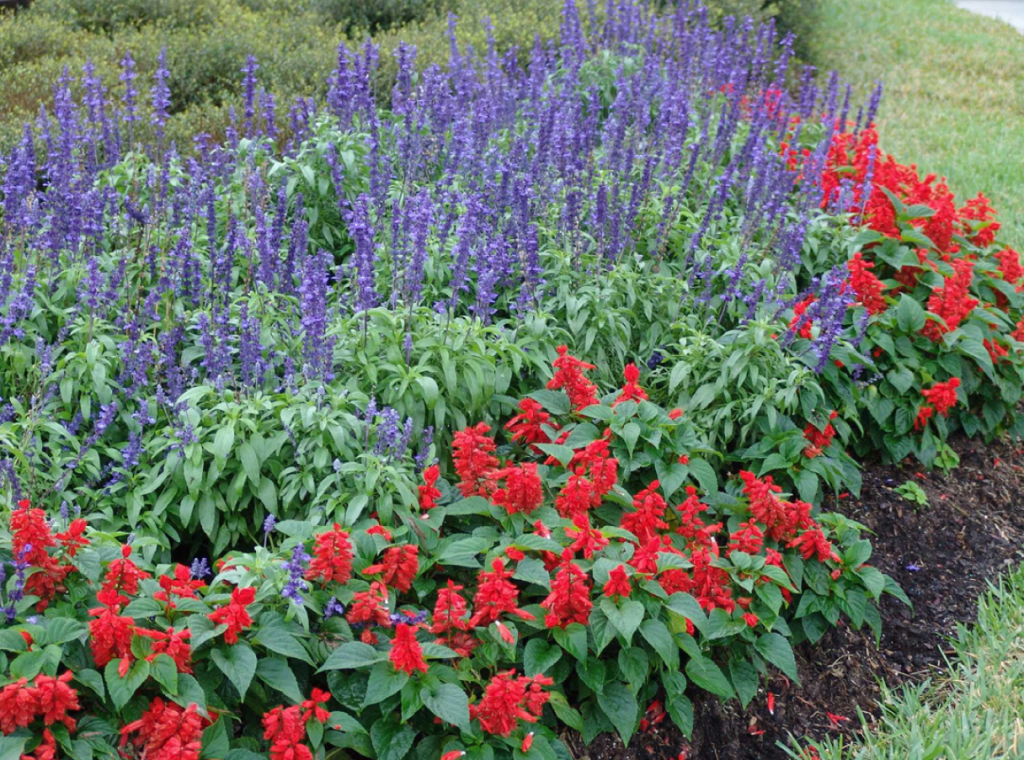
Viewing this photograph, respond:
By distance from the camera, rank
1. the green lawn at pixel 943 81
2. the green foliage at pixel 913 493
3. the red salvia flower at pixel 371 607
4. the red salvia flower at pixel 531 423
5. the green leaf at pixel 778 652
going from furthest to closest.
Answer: the green lawn at pixel 943 81, the green foliage at pixel 913 493, the red salvia flower at pixel 531 423, the green leaf at pixel 778 652, the red salvia flower at pixel 371 607

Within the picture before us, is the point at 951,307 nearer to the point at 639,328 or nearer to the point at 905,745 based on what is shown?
the point at 639,328

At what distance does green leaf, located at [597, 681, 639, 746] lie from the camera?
342 cm

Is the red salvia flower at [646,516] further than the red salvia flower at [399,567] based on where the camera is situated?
Yes

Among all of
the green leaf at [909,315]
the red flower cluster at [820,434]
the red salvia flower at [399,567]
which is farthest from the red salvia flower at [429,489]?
the green leaf at [909,315]

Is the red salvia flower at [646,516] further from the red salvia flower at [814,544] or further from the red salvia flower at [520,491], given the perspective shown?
the red salvia flower at [814,544]

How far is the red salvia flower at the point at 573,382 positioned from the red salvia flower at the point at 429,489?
81 centimetres

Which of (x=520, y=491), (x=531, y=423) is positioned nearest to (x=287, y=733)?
(x=520, y=491)

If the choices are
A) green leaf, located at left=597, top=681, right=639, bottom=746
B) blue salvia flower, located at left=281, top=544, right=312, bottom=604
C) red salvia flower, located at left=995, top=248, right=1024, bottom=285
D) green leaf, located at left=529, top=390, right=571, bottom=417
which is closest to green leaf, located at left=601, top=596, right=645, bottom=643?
green leaf, located at left=597, top=681, right=639, bottom=746

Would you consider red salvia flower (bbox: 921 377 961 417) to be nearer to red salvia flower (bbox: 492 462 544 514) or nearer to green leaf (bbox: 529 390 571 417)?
green leaf (bbox: 529 390 571 417)

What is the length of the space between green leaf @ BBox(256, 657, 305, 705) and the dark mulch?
1.04 metres

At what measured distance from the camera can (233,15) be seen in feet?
30.4

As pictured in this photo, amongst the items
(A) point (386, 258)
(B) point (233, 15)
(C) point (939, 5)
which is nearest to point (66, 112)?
(A) point (386, 258)

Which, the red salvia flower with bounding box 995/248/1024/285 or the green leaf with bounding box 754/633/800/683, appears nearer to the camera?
the green leaf with bounding box 754/633/800/683

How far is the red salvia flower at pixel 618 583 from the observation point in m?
3.35
